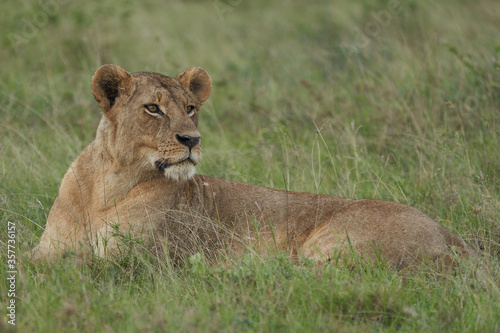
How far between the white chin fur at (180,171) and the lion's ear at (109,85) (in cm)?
68

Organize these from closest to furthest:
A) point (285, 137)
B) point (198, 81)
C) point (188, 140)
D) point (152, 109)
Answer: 1. point (188, 140)
2. point (152, 109)
3. point (198, 81)
4. point (285, 137)

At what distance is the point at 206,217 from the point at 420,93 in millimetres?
3914

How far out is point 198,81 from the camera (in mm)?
5484

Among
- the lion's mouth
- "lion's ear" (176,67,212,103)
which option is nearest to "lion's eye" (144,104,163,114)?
the lion's mouth

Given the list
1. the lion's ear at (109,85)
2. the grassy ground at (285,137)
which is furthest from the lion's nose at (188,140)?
the grassy ground at (285,137)

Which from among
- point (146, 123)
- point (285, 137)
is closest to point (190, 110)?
point (146, 123)

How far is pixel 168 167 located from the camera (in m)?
4.67

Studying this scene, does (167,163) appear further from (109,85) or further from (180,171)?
(109,85)

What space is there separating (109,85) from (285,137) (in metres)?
2.69

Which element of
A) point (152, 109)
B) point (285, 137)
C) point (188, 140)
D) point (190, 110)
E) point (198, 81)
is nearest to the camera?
point (188, 140)

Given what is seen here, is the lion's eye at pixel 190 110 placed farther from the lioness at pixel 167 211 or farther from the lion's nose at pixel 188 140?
the lion's nose at pixel 188 140

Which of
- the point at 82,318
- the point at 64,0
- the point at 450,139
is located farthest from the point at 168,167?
the point at 64,0

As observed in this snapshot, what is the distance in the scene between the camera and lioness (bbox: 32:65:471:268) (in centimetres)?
464

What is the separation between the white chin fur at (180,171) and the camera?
15.2 feet
